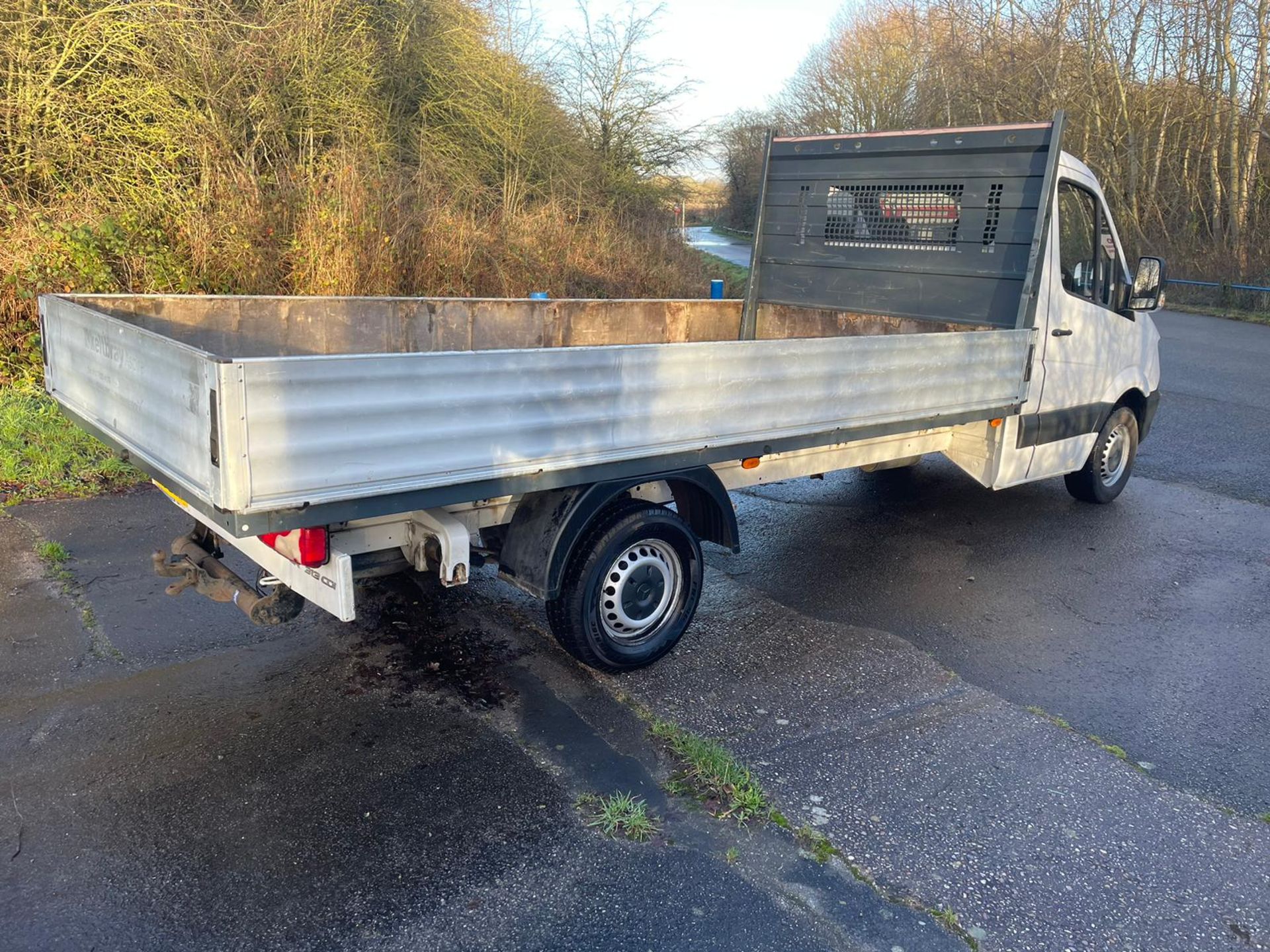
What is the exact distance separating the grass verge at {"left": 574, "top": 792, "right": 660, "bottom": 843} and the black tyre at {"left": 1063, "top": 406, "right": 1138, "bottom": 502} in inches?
196

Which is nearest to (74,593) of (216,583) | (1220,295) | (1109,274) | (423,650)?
(216,583)

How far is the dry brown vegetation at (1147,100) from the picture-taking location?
2225cm

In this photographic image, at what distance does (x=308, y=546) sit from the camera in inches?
129

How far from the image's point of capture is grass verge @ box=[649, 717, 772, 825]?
3.35 m

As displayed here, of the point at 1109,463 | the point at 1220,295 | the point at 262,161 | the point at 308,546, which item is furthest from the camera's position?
the point at 1220,295

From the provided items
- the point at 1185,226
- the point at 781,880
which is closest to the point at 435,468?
the point at 781,880

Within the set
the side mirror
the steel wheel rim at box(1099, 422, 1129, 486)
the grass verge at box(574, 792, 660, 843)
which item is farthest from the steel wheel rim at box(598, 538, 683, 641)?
the steel wheel rim at box(1099, 422, 1129, 486)

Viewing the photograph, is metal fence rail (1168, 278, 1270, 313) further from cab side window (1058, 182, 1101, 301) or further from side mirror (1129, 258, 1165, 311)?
cab side window (1058, 182, 1101, 301)

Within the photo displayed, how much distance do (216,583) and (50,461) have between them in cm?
345

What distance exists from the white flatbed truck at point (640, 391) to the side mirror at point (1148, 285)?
2 cm

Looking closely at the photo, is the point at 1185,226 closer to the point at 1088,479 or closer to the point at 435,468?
the point at 1088,479

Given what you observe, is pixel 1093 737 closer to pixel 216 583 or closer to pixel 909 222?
pixel 909 222

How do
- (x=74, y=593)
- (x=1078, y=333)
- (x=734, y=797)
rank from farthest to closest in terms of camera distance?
(x=1078, y=333), (x=74, y=593), (x=734, y=797)

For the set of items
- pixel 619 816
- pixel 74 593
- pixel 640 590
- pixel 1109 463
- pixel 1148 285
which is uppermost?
pixel 1148 285
